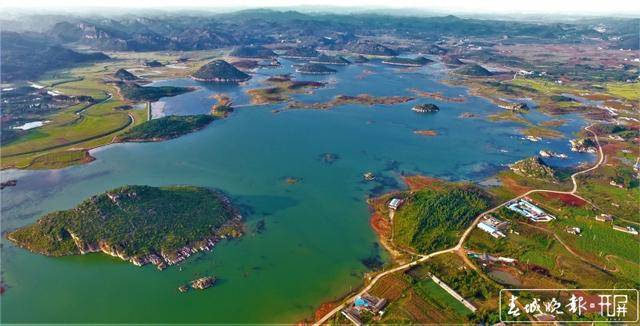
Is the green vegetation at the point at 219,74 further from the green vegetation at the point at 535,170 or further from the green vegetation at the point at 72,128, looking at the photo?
the green vegetation at the point at 535,170

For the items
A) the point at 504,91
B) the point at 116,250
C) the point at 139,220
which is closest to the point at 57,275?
the point at 116,250

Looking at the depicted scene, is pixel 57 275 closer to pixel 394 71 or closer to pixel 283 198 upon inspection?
pixel 283 198

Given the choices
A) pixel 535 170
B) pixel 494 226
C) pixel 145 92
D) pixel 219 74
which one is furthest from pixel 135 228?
pixel 219 74

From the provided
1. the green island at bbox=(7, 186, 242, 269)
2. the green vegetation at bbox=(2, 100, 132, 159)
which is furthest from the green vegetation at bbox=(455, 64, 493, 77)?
the green island at bbox=(7, 186, 242, 269)

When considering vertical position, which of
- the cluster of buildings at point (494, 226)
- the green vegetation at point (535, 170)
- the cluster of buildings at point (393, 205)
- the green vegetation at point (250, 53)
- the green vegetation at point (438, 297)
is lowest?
the green vegetation at point (438, 297)

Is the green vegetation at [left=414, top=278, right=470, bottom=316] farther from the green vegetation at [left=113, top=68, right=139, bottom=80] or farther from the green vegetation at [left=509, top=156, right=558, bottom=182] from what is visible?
the green vegetation at [left=113, top=68, right=139, bottom=80]

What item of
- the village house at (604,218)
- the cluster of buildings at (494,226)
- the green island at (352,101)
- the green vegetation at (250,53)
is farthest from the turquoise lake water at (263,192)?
the green vegetation at (250,53)

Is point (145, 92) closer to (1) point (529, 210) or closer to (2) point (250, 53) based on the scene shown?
(2) point (250, 53)

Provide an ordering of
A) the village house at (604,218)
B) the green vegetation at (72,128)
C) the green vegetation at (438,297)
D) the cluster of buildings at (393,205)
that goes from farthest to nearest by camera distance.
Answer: the green vegetation at (72,128) < the cluster of buildings at (393,205) < the village house at (604,218) < the green vegetation at (438,297)
